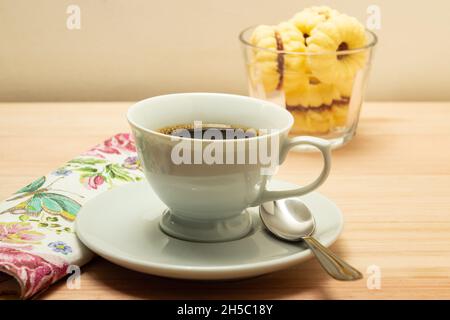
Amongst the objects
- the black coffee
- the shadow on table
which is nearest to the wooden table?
the shadow on table

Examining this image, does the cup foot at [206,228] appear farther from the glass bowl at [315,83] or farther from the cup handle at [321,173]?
the glass bowl at [315,83]

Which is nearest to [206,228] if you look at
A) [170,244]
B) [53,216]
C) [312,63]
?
[170,244]

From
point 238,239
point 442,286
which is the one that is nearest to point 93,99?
point 238,239

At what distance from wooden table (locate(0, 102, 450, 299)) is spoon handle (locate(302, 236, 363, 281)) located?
25 millimetres

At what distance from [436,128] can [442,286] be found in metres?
0.45

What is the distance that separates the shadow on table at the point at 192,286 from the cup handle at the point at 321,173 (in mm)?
70

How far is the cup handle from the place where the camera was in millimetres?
589

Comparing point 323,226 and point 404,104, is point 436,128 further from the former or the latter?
point 323,226

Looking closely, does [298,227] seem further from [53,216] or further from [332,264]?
[53,216]

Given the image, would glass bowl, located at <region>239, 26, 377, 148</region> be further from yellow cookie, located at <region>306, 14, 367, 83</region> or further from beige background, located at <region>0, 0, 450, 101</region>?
beige background, located at <region>0, 0, 450, 101</region>

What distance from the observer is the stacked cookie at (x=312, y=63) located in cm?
82

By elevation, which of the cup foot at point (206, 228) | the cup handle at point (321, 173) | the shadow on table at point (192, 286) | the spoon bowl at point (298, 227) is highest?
the cup handle at point (321, 173)

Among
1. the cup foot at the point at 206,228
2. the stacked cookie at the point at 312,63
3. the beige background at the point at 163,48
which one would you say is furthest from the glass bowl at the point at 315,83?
the cup foot at the point at 206,228
